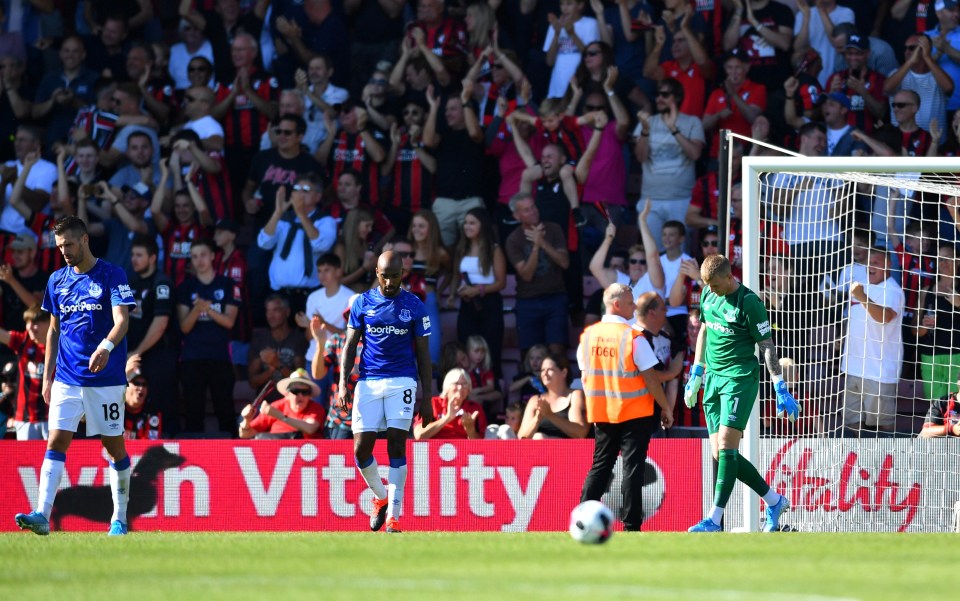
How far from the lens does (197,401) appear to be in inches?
632

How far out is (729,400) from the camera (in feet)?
35.7

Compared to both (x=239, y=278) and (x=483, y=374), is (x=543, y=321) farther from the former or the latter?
(x=239, y=278)

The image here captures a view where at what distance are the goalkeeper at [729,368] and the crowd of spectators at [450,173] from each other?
3131 mm

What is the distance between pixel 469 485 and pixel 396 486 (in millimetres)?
2336

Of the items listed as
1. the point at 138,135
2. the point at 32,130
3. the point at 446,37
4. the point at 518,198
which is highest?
the point at 446,37

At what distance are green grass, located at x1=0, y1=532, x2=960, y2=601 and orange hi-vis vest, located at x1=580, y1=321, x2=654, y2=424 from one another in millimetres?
1929

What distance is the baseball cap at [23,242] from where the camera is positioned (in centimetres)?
1722

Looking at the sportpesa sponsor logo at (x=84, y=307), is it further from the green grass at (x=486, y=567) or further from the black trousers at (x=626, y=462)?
the black trousers at (x=626, y=462)

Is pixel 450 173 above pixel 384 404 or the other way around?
above

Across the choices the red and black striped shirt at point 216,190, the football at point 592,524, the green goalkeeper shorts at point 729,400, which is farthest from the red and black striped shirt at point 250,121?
the football at point 592,524

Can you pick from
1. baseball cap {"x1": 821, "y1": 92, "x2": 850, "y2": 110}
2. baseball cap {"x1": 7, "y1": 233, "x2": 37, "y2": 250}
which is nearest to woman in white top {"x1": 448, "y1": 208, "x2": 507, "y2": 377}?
baseball cap {"x1": 821, "y1": 92, "x2": 850, "y2": 110}

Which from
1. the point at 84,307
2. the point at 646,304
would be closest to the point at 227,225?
the point at 646,304

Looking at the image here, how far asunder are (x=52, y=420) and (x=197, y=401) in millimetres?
5349

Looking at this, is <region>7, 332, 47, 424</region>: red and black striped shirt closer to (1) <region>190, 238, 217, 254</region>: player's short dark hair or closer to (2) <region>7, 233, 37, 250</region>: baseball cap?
(2) <region>7, 233, 37, 250</region>: baseball cap
